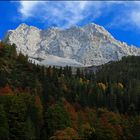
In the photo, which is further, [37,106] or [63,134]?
[37,106]

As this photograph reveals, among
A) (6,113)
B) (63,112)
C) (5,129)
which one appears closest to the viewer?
(5,129)

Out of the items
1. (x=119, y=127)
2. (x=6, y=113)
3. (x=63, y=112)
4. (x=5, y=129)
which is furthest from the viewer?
(x=119, y=127)

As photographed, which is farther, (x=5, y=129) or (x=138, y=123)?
(x=138, y=123)

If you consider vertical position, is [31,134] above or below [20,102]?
below

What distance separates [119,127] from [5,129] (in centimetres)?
5415

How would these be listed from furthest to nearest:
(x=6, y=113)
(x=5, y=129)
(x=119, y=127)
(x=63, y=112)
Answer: (x=119, y=127) < (x=63, y=112) < (x=6, y=113) < (x=5, y=129)

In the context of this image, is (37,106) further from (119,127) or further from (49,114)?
(119,127)

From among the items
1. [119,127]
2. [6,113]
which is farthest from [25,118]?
[119,127]

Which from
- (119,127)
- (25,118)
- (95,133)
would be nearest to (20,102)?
(25,118)

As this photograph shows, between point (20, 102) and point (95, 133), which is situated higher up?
point (20, 102)

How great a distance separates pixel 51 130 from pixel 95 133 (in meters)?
16.8

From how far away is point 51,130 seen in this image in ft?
518

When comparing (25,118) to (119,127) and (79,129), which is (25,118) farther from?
(119,127)

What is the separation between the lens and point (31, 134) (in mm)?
145250
